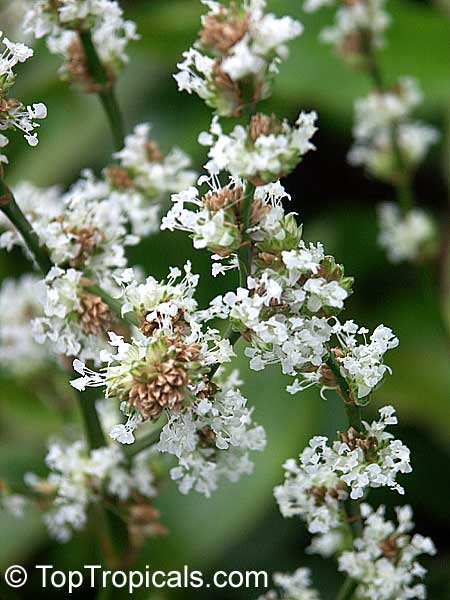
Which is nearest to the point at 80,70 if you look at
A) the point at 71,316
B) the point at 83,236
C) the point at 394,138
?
the point at 83,236

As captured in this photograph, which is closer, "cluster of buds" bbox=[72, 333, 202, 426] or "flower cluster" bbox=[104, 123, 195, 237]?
"cluster of buds" bbox=[72, 333, 202, 426]

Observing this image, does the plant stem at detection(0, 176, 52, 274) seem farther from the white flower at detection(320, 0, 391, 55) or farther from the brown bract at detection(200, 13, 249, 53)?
the white flower at detection(320, 0, 391, 55)

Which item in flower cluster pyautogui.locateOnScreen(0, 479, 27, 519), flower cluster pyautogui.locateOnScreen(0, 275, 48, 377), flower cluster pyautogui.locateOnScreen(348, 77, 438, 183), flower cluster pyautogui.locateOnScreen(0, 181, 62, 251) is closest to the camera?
flower cluster pyautogui.locateOnScreen(0, 181, 62, 251)

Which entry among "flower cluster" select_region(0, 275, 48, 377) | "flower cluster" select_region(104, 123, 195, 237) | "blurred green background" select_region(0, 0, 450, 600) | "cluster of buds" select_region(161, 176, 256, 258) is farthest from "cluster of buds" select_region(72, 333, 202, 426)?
"flower cluster" select_region(0, 275, 48, 377)

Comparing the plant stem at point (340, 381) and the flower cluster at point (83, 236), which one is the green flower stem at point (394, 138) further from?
the plant stem at point (340, 381)

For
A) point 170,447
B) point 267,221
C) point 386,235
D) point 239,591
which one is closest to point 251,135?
point 267,221

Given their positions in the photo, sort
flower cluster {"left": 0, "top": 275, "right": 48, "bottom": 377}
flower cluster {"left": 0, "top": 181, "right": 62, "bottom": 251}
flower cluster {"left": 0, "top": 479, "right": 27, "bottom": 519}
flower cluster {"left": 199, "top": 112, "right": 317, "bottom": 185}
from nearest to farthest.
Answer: flower cluster {"left": 199, "top": 112, "right": 317, "bottom": 185} < flower cluster {"left": 0, "top": 181, "right": 62, "bottom": 251} < flower cluster {"left": 0, "top": 479, "right": 27, "bottom": 519} < flower cluster {"left": 0, "top": 275, "right": 48, "bottom": 377}

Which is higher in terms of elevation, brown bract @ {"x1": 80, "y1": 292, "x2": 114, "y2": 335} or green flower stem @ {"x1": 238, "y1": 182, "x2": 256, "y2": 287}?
green flower stem @ {"x1": 238, "y1": 182, "x2": 256, "y2": 287}
